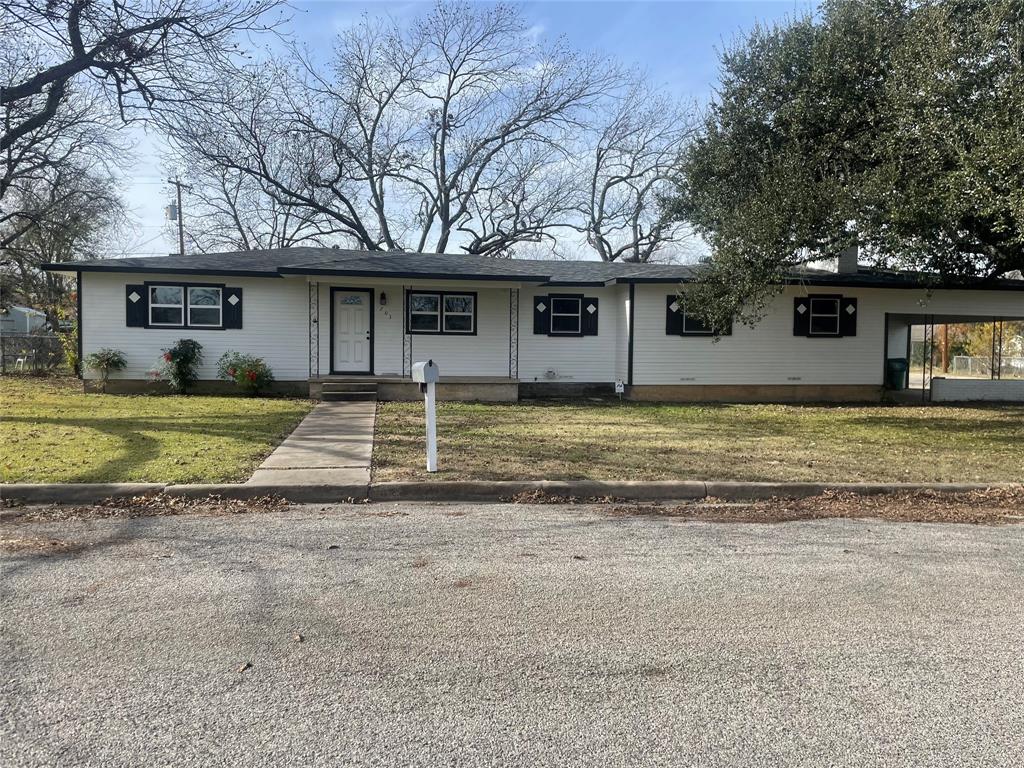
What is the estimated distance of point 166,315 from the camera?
16547 millimetres

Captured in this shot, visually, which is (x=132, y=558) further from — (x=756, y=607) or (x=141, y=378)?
(x=141, y=378)

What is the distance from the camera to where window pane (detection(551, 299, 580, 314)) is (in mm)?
17969

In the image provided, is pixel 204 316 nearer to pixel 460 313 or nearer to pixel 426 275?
pixel 426 275

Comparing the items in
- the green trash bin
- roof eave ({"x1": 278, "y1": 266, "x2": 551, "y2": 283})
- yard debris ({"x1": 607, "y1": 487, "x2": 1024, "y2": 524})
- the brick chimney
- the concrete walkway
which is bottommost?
yard debris ({"x1": 607, "y1": 487, "x2": 1024, "y2": 524})

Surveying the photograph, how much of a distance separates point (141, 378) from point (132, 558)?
13065 millimetres

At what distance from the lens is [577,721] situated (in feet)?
9.27

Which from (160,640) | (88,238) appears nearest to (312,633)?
(160,640)

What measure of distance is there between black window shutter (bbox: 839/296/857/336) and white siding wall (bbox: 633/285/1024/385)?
0.44 feet

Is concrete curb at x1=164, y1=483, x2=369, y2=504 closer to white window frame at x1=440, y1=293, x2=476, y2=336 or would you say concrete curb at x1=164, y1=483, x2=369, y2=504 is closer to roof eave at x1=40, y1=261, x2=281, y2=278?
roof eave at x1=40, y1=261, x2=281, y2=278

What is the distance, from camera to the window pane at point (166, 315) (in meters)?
16.5

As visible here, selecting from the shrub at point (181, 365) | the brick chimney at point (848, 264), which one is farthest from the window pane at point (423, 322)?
the brick chimney at point (848, 264)

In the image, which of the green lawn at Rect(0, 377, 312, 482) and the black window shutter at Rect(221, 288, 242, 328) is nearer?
the green lawn at Rect(0, 377, 312, 482)

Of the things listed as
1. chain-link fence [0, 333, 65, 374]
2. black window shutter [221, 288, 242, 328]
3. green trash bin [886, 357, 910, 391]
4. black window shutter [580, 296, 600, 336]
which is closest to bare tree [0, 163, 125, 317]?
chain-link fence [0, 333, 65, 374]

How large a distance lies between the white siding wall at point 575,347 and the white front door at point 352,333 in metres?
3.74
